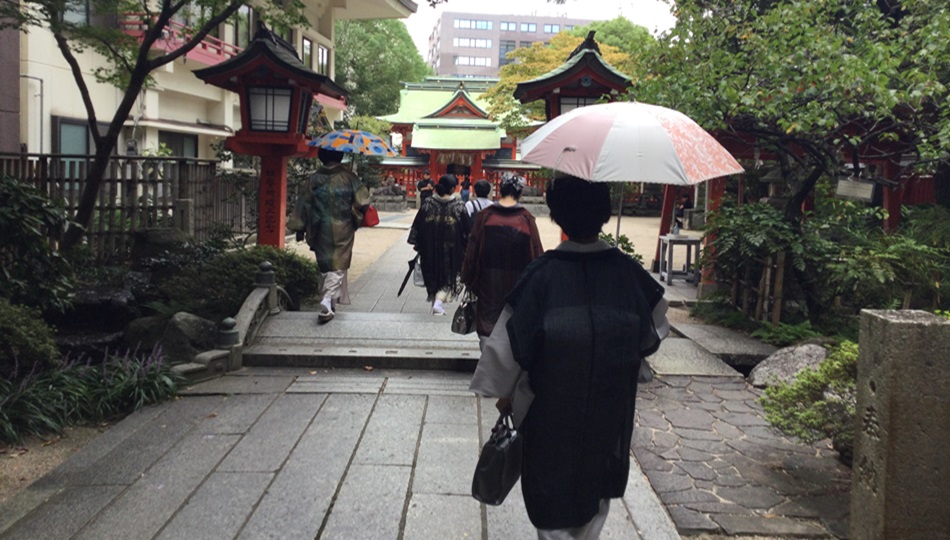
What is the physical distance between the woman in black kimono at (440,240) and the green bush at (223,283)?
170 centimetres

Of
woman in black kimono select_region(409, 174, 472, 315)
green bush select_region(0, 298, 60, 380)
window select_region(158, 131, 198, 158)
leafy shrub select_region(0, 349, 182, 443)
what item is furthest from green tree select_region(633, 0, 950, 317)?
window select_region(158, 131, 198, 158)

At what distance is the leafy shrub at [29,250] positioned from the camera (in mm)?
6180

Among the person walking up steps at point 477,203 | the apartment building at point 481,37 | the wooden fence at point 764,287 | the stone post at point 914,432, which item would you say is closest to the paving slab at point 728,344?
the wooden fence at point 764,287

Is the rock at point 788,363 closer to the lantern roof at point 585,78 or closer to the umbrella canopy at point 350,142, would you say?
the lantern roof at point 585,78

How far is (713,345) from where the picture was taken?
26.1 feet

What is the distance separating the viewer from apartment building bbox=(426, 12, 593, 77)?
94312 mm

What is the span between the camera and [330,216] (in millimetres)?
7734

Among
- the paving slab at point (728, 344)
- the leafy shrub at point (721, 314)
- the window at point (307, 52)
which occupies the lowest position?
the paving slab at point (728, 344)

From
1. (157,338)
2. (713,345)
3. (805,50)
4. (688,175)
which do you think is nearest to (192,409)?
(157,338)

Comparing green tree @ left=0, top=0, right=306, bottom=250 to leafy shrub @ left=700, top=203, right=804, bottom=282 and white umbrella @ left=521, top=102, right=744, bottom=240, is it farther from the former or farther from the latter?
white umbrella @ left=521, top=102, right=744, bottom=240

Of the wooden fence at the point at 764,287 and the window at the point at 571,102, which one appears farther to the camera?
the window at the point at 571,102

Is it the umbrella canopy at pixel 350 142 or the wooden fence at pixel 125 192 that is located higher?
the umbrella canopy at pixel 350 142

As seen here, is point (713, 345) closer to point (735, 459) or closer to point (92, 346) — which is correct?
point (735, 459)

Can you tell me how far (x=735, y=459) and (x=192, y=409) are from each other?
3981 mm
